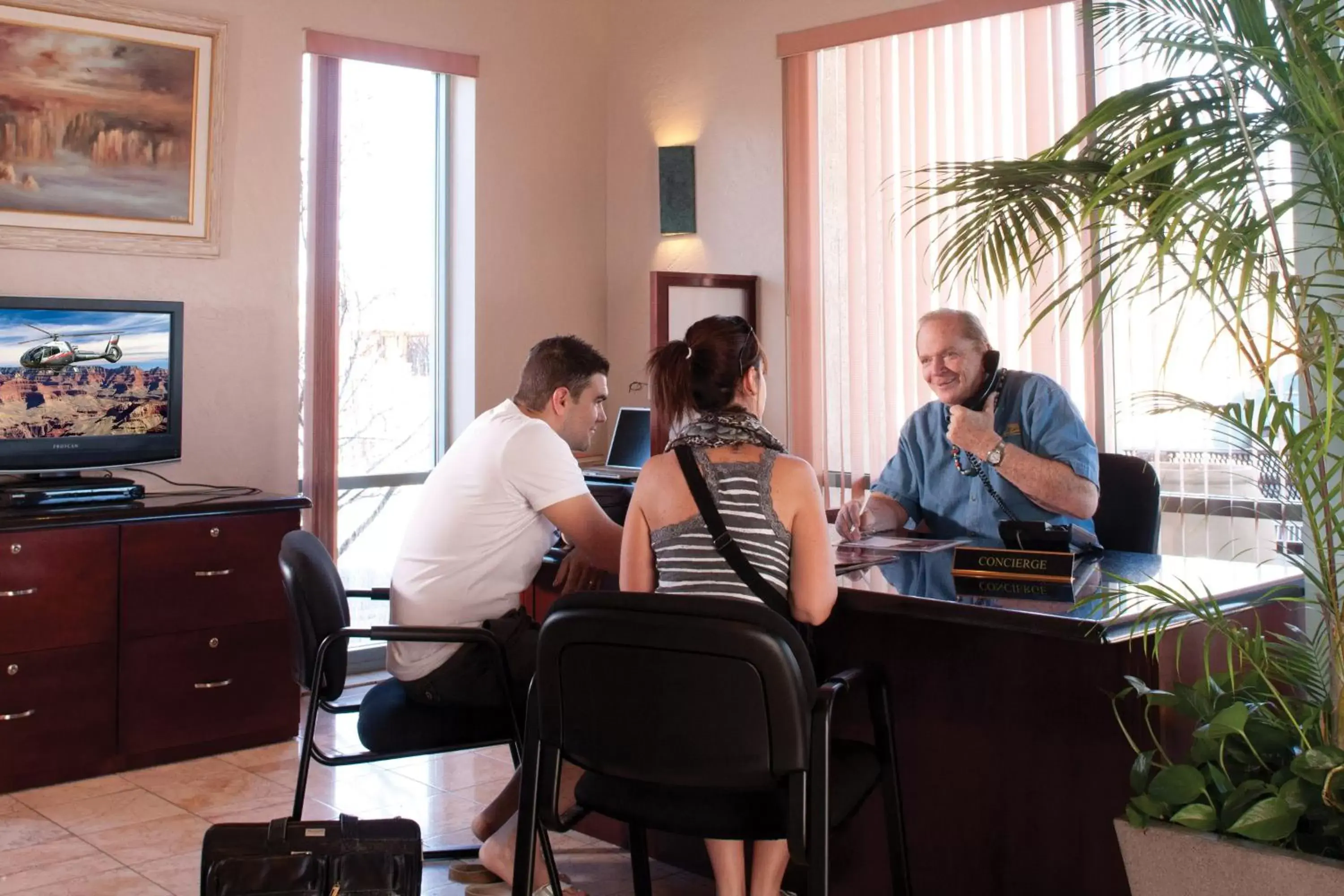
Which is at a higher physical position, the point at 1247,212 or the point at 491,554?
the point at 1247,212

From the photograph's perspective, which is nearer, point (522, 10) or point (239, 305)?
point (239, 305)

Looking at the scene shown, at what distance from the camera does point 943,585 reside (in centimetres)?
250

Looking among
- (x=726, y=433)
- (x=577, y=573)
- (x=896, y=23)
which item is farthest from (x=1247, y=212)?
(x=896, y=23)

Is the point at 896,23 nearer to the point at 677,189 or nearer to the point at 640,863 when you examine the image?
the point at 677,189

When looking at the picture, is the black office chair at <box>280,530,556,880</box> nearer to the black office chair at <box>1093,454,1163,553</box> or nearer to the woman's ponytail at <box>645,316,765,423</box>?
the woman's ponytail at <box>645,316,765,423</box>

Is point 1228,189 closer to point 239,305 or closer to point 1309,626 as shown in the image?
point 1309,626

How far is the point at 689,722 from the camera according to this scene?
206 cm

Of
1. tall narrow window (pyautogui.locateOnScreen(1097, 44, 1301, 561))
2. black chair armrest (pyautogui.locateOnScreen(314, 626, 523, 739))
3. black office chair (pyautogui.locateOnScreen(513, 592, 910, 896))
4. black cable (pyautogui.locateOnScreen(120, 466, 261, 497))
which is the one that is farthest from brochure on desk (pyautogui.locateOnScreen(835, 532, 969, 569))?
black cable (pyautogui.locateOnScreen(120, 466, 261, 497))

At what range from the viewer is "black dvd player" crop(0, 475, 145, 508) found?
395 cm

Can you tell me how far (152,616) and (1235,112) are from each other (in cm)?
339

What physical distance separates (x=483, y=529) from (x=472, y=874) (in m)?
0.85

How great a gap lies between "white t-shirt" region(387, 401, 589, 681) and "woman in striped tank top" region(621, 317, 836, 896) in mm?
554

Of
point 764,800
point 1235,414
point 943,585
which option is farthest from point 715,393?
point 1235,414

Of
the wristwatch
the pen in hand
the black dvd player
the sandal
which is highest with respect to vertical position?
the wristwatch
